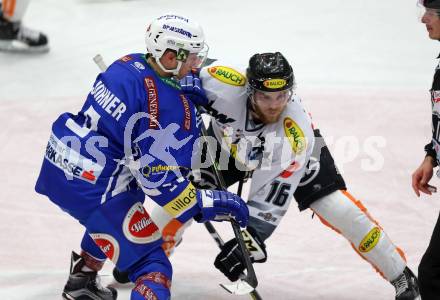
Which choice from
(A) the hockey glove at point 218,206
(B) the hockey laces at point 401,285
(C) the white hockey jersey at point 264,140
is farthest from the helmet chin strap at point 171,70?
(B) the hockey laces at point 401,285

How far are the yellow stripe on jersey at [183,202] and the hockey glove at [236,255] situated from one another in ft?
0.96

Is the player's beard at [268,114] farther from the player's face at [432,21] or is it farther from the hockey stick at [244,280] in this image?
the player's face at [432,21]

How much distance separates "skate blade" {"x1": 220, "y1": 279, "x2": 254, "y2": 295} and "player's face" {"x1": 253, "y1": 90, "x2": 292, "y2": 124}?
651 millimetres

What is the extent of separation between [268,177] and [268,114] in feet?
0.80

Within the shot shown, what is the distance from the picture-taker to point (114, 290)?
388 centimetres

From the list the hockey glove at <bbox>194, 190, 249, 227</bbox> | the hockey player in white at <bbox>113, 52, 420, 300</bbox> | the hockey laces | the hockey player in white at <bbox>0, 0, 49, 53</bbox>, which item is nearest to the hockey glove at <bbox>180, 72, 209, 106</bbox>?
the hockey player in white at <bbox>113, 52, 420, 300</bbox>

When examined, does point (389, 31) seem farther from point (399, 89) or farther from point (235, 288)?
point (235, 288)

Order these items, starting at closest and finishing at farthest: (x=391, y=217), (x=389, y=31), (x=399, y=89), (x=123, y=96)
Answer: (x=123, y=96)
(x=391, y=217)
(x=399, y=89)
(x=389, y=31)

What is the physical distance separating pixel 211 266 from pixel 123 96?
1.31 m

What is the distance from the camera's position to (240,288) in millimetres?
3354

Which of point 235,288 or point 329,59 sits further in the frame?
point 329,59

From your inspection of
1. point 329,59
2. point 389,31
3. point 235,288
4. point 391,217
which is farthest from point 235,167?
point 389,31

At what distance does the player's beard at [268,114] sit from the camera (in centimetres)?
351

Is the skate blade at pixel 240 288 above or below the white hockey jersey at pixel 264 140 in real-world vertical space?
below
